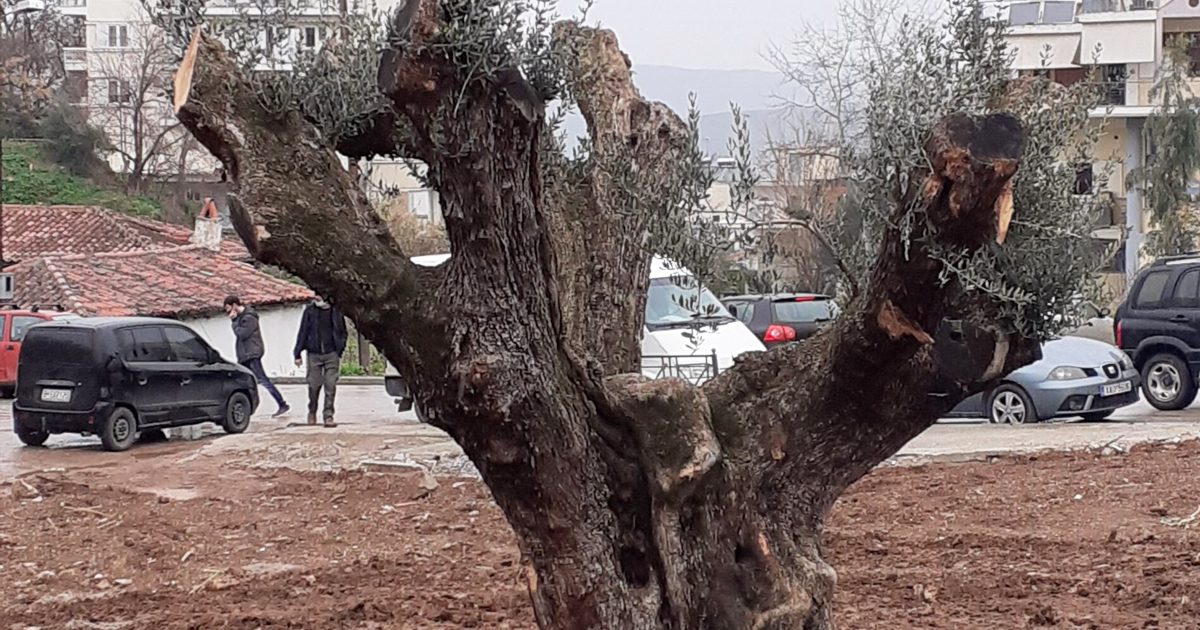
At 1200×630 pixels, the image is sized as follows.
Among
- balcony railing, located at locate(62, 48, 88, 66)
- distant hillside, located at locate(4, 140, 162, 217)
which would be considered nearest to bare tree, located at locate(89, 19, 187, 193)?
distant hillside, located at locate(4, 140, 162, 217)

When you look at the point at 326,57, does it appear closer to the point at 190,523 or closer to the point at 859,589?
the point at 859,589

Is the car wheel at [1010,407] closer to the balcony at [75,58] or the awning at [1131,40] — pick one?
the awning at [1131,40]

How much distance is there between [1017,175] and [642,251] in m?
1.43

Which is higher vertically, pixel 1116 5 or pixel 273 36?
pixel 1116 5

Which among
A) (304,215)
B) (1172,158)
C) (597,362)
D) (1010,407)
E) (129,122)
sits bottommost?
(1010,407)

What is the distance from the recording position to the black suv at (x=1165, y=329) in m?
16.8

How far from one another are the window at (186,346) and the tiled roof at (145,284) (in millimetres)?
11835

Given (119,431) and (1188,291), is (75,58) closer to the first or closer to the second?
(119,431)

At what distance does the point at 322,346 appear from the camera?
16938 millimetres

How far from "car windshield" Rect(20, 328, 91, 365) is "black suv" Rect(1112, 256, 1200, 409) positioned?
12731 millimetres

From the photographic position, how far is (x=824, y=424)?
4.54 m

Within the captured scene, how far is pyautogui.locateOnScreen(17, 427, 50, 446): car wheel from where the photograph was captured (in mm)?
16875

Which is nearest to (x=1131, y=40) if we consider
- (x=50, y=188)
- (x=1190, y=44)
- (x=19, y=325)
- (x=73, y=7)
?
(x=1190, y=44)

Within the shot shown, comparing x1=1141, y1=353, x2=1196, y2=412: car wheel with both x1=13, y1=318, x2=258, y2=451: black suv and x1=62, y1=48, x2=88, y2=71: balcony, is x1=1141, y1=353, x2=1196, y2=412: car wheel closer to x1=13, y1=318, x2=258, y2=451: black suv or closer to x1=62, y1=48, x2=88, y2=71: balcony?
x1=13, y1=318, x2=258, y2=451: black suv
